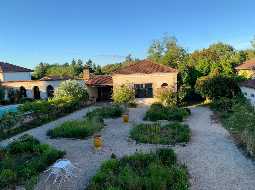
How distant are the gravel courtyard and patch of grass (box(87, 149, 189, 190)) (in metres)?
0.57

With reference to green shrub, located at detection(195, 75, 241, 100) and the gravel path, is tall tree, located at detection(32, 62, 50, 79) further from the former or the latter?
the gravel path

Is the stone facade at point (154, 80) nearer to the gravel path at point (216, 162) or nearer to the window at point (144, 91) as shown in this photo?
the window at point (144, 91)

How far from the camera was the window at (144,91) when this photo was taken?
108 feet

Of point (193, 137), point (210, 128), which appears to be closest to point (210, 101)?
point (210, 128)

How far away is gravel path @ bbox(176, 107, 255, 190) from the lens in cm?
1050

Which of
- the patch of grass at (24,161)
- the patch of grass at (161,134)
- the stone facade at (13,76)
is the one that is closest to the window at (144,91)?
the patch of grass at (161,134)

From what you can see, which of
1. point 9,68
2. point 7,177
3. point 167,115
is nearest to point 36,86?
point 9,68

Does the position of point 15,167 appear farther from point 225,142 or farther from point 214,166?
point 225,142

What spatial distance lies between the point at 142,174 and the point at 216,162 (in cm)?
374

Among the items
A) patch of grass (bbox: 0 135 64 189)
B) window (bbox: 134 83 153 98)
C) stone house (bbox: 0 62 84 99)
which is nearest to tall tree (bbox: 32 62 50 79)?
stone house (bbox: 0 62 84 99)

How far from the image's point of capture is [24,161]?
1324 centimetres

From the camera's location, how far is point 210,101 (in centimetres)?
3238

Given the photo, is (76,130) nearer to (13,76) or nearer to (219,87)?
(219,87)

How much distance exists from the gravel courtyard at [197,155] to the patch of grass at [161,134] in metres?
0.49
